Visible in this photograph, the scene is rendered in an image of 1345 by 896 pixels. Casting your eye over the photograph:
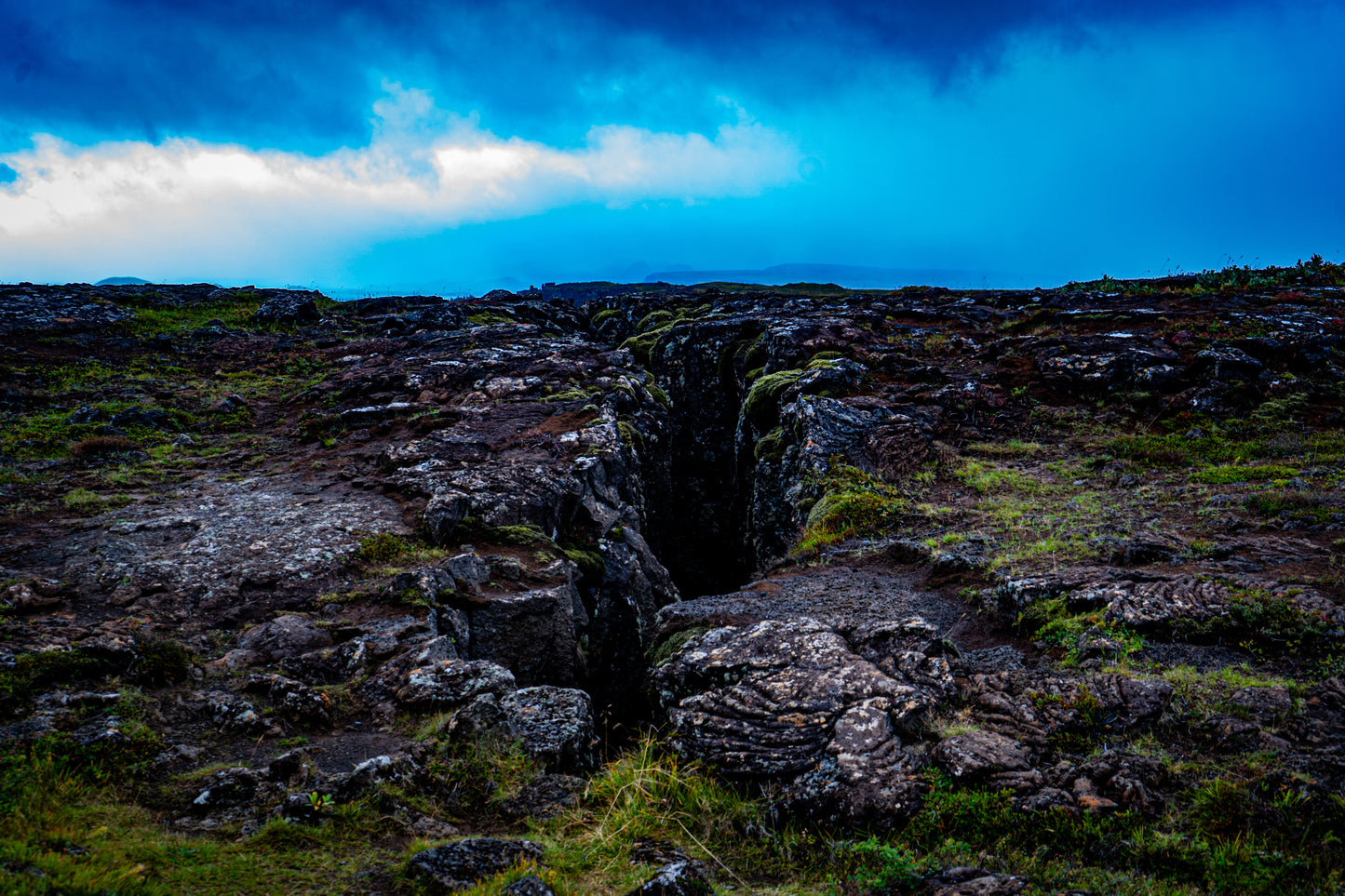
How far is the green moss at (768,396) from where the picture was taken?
2811 centimetres

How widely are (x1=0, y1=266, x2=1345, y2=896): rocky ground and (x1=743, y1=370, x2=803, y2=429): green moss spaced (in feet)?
1.60

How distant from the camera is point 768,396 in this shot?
28.6m

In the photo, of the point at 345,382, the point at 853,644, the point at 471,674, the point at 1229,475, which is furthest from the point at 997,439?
the point at 345,382

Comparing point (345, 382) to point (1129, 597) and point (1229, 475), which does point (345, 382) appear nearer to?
point (1129, 597)

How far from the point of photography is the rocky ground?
5.63m

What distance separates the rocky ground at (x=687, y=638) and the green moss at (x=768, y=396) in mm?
488

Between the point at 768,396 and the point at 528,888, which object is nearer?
the point at 528,888

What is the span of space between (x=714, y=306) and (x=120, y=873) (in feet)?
175

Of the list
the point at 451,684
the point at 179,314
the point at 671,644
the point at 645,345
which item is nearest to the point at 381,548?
the point at 451,684

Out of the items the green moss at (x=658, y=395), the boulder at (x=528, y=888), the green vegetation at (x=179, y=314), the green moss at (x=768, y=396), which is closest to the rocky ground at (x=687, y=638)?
the boulder at (x=528, y=888)

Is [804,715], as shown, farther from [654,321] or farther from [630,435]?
[654,321]

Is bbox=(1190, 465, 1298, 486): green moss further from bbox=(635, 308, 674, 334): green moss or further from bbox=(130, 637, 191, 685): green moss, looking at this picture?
bbox=(635, 308, 674, 334): green moss

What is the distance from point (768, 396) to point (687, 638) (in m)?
19.4

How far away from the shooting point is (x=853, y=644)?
9516mm
